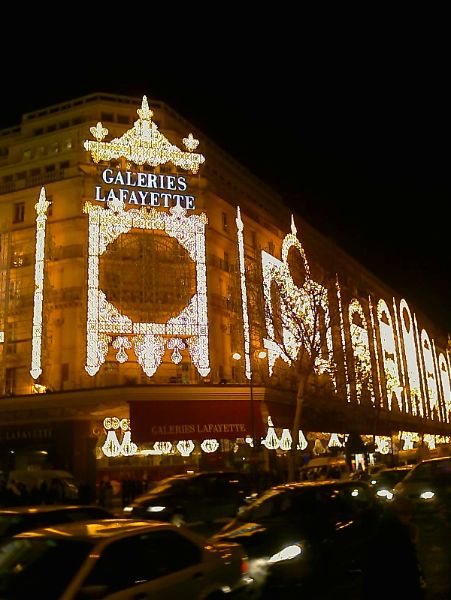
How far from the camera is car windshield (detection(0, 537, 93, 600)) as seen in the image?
6.14m

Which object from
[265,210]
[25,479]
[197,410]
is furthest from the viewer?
[265,210]

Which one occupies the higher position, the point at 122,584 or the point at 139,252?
the point at 139,252

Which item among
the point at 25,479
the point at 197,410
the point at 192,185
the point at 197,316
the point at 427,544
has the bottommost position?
the point at 427,544

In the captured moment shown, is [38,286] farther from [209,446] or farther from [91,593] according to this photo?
[91,593]

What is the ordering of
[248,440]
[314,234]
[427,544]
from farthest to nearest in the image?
[314,234] < [248,440] < [427,544]

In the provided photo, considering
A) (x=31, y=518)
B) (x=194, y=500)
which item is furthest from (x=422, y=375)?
(x=31, y=518)

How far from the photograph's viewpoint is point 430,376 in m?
89.9

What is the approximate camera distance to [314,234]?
59.0 metres

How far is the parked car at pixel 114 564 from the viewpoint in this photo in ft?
20.4

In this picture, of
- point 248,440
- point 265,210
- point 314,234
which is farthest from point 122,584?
point 314,234

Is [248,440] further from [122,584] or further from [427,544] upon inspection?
[122,584]

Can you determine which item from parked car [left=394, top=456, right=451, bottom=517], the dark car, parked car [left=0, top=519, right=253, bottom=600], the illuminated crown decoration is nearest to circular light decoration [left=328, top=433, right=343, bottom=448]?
the illuminated crown decoration

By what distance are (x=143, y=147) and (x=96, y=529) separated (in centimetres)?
3373

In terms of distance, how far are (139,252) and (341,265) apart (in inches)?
1224
